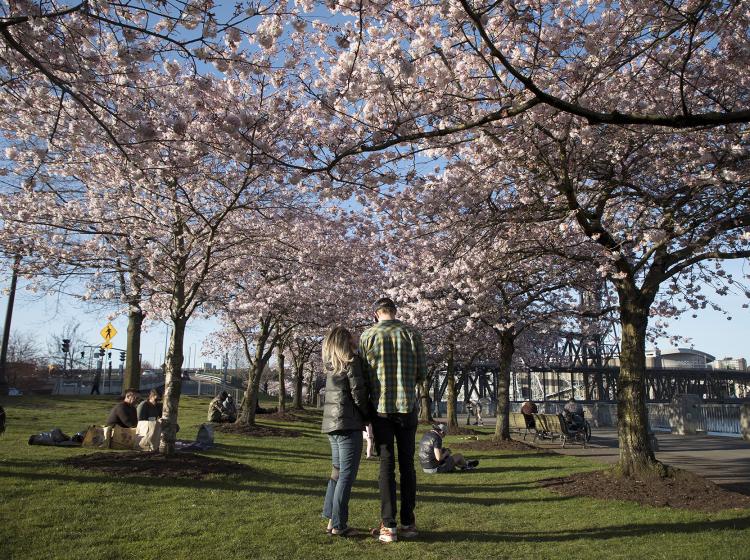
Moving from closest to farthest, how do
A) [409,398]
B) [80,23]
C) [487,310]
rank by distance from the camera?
[409,398] < [80,23] < [487,310]

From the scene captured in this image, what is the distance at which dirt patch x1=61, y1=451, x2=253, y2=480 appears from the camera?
320 inches

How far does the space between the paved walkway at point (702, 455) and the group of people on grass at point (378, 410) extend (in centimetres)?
580

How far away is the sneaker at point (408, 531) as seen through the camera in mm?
5293

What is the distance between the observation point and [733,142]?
27.3 ft

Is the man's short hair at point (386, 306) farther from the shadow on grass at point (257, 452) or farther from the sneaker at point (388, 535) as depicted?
the shadow on grass at point (257, 452)

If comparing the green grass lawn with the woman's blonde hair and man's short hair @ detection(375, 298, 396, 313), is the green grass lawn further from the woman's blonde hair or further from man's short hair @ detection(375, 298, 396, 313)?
man's short hair @ detection(375, 298, 396, 313)

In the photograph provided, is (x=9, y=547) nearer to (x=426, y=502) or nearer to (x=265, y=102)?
(x=426, y=502)

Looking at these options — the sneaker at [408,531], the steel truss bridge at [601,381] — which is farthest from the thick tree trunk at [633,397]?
the steel truss bridge at [601,381]

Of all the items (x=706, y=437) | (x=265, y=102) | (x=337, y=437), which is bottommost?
(x=706, y=437)

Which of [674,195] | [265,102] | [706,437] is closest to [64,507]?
[265,102]

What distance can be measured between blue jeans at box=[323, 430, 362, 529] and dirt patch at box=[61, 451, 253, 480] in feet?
11.4

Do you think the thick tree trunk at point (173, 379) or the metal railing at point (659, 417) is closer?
the thick tree trunk at point (173, 379)

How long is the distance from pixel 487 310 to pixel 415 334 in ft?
32.9

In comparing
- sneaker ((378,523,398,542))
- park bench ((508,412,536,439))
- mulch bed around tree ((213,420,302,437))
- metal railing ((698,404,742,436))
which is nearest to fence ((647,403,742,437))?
metal railing ((698,404,742,436))
